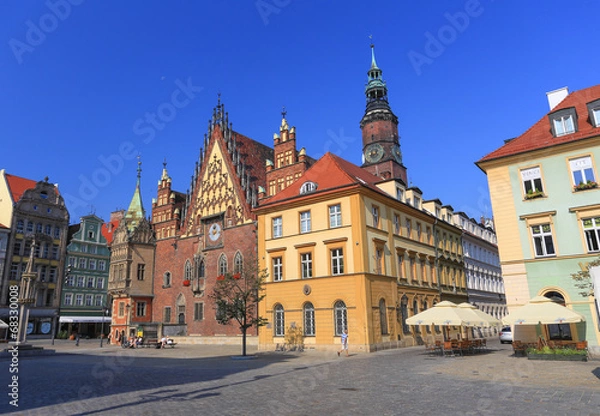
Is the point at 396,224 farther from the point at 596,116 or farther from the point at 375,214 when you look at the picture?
the point at 596,116

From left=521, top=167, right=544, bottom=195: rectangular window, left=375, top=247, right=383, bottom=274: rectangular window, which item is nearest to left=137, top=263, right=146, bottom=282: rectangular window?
left=375, top=247, right=383, bottom=274: rectangular window

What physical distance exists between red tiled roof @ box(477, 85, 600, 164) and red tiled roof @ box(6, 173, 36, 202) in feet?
200

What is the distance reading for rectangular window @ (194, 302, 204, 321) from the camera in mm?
43606

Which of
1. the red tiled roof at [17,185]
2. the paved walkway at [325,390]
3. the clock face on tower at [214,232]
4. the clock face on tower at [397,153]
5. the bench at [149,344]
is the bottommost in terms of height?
the paved walkway at [325,390]

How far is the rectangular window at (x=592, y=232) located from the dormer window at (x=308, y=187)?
1747cm

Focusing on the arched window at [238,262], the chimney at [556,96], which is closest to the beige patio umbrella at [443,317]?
the chimney at [556,96]

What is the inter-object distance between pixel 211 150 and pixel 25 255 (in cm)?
3246

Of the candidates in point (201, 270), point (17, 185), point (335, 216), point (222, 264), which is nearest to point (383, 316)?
point (335, 216)

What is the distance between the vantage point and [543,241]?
24516mm

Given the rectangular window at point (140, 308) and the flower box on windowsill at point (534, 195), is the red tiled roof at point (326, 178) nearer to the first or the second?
the flower box on windowsill at point (534, 195)

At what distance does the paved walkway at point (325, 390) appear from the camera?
1008cm

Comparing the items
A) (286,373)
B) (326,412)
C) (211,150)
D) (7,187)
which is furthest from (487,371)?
(7,187)

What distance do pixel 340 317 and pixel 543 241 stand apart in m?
13.3

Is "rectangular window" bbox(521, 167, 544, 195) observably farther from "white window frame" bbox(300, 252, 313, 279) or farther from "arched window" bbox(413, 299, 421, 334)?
"white window frame" bbox(300, 252, 313, 279)
